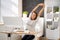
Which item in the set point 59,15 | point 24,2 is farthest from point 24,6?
point 59,15

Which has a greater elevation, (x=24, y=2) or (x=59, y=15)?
(x=24, y=2)

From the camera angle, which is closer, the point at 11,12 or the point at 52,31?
the point at 52,31

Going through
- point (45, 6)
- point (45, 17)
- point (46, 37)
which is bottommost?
point (46, 37)

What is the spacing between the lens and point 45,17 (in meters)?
5.24

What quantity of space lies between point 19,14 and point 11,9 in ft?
1.15

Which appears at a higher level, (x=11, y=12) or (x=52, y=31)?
(x=11, y=12)

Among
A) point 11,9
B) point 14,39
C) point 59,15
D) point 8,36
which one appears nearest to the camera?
→ point 8,36

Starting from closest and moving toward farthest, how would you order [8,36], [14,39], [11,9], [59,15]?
[8,36] → [14,39] → [59,15] → [11,9]

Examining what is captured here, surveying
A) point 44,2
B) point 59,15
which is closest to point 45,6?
point 44,2

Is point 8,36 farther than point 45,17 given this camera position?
No

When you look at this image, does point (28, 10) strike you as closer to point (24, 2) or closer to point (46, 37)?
point (24, 2)

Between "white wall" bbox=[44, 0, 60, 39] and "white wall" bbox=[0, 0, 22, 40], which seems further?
"white wall" bbox=[0, 0, 22, 40]

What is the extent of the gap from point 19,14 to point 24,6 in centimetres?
41

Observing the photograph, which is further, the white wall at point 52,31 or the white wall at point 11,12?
the white wall at point 11,12
